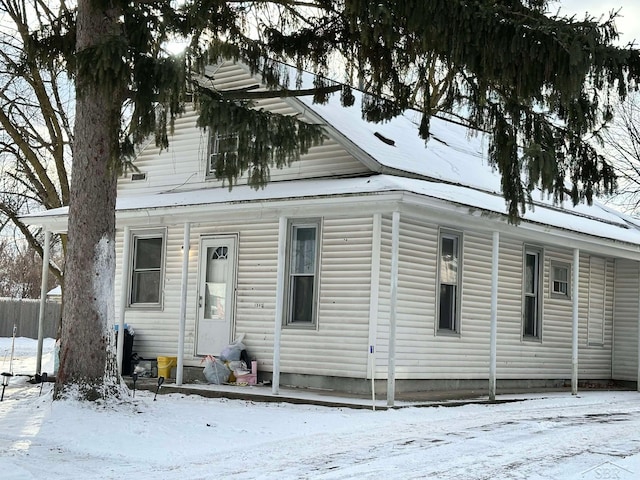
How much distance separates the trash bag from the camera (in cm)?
1572

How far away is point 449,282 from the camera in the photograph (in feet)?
53.0

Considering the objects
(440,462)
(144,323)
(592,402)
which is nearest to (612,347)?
(592,402)

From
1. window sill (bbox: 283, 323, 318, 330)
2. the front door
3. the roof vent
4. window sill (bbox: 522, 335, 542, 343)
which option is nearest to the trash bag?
the front door

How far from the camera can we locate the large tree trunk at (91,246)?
1148 centimetres

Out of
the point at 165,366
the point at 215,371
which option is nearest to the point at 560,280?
the point at 215,371

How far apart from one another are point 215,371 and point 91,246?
4.78 metres

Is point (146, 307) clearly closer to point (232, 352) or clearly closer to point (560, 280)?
point (232, 352)

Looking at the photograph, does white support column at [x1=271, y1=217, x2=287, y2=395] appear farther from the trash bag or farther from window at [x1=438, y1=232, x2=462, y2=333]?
window at [x1=438, y1=232, x2=462, y2=333]

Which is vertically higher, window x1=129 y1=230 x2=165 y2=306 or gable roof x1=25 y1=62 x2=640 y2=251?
gable roof x1=25 y1=62 x2=640 y2=251

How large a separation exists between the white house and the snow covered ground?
5.52ft

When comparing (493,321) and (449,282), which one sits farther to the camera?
(449,282)

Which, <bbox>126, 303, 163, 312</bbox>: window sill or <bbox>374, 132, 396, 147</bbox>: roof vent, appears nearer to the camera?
<bbox>374, 132, 396, 147</bbox>: roof vent

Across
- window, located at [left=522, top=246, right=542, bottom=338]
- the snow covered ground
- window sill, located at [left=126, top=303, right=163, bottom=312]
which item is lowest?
the snow covered ground

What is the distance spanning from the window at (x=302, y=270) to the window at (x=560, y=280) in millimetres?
5811
